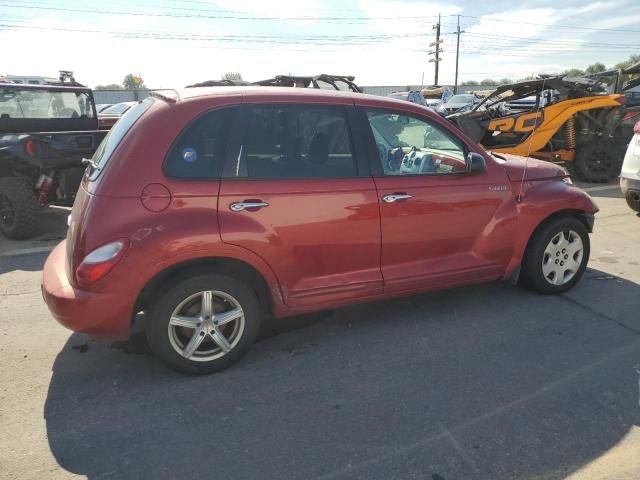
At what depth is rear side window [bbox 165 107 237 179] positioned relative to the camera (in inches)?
116

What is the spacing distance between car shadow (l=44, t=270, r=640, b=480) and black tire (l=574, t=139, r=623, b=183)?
678 cm

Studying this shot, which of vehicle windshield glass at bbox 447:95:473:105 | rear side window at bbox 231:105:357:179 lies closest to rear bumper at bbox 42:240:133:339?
rear side window at bbox 231:105:357:179

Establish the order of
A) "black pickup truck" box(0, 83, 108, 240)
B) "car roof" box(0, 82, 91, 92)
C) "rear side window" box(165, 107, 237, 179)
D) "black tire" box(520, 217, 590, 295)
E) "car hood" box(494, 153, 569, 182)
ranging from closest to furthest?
"rear side window" box(165, 107, 237, 179)
"car hood" box(494, 153, 569, 182)
"black tire" box(520, 217, 590, 295)
"black pickup truck" box(0, 83, 108, 240)
"car roof" box(0, 82, 91, 92)

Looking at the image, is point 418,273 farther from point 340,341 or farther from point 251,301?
point 251,301

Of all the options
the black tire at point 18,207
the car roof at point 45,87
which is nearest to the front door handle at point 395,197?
the black tire at point 18,207

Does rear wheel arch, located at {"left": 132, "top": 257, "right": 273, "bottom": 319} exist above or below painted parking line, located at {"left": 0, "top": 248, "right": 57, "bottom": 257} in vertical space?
above

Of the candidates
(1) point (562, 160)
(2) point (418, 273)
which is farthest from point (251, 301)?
(1) point (562, 160)

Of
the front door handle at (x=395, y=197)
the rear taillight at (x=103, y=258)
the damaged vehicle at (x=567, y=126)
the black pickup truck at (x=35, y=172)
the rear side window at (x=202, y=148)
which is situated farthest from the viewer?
the damaged vehicle at (x=567, y=126)

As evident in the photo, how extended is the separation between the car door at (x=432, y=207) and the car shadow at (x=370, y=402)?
441 mm

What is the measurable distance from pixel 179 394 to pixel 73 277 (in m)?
0.93

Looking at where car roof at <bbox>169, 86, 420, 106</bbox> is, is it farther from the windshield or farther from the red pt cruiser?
the windshield

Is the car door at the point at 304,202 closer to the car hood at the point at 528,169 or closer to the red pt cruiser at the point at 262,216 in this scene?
the red pt cruiser at the point at 262,216

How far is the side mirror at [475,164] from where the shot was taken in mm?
3689

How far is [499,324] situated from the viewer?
3.80 metres
